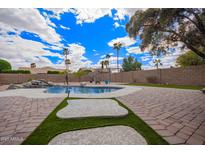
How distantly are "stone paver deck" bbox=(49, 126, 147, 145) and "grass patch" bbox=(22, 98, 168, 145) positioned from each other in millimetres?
134

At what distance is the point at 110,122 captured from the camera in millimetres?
2834

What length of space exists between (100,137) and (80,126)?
611 millimetres

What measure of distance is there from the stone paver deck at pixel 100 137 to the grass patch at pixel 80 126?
0.44 feet

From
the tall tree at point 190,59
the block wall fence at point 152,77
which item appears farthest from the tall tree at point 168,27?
the tall tree at point 190,59

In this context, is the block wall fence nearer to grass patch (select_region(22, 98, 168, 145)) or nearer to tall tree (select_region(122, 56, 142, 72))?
grass patch (select_region(22, 98, 168, 145))

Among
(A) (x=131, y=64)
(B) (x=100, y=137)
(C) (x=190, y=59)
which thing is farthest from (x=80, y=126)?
(A) (x=131, y=64)

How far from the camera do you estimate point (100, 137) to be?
85.0 inches

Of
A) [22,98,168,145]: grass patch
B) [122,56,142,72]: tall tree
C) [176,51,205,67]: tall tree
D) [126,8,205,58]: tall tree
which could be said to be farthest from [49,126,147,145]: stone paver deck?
[122,56,142,72]: tall tree

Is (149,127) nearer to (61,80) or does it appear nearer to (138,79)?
(138,79)

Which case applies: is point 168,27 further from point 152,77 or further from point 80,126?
point 152,77

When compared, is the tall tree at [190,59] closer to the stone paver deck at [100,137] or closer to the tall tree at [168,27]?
the tall tree at [168,27]

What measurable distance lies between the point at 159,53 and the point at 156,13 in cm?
342

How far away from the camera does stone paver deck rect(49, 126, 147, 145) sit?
203 centimetres
